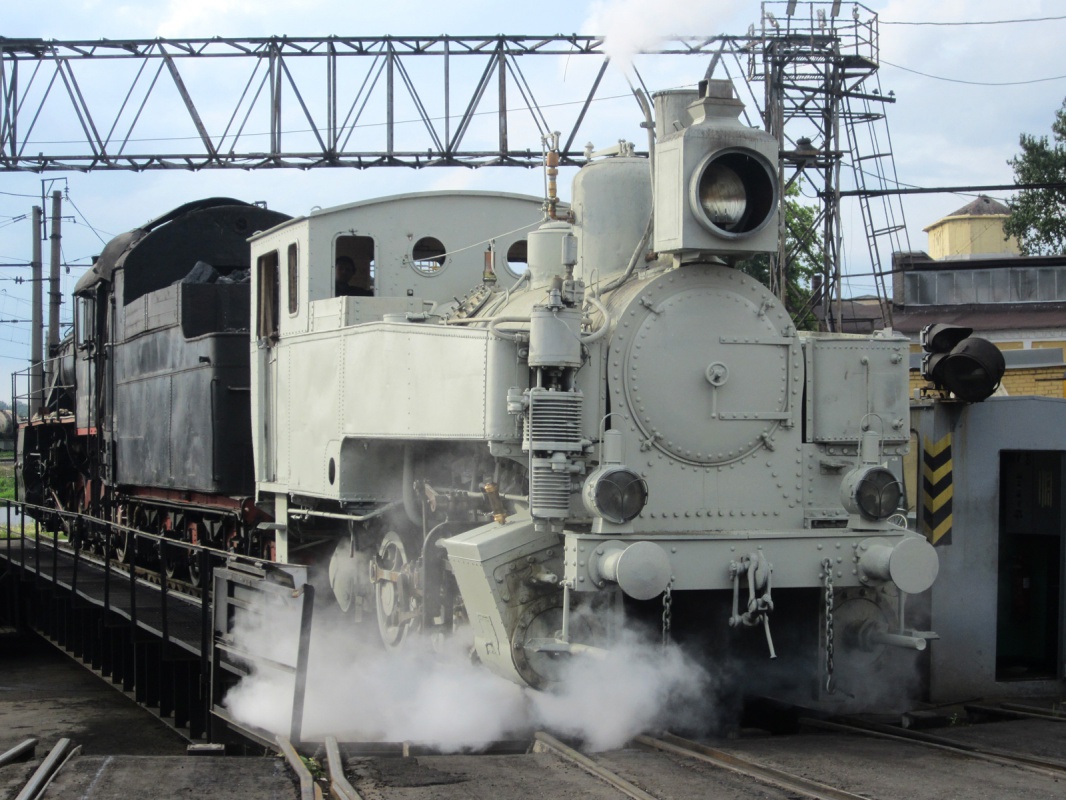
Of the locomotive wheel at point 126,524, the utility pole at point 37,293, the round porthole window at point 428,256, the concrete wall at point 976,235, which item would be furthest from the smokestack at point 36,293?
the concrete wall at point 976,235

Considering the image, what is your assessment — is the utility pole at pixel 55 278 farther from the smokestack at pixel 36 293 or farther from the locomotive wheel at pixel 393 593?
the locomotive wheel at pixel 393 593

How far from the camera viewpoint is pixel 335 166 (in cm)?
1778

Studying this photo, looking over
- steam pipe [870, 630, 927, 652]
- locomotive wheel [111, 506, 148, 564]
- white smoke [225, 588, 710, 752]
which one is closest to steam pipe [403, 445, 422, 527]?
white smoke [225, 588, 710, 752]

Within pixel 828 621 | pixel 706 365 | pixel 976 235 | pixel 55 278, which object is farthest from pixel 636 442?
pixel 976 235

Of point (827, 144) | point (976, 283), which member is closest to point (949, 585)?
point (827, 144)

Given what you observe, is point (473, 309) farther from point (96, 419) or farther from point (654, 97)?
point (96, 419)

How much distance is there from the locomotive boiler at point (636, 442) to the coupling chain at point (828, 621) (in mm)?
12

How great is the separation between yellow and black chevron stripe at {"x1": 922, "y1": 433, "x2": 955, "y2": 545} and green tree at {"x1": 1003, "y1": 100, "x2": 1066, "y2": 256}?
30260 millimetres

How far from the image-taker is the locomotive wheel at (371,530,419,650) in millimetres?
7992

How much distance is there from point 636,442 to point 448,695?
188 centimetres

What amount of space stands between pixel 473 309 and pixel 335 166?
969 cm

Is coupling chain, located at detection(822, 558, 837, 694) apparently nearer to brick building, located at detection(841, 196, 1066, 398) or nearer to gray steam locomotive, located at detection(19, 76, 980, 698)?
gray steam locomotive, located at detection(19, 76, 980, 698)

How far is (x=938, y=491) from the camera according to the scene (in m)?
9.03

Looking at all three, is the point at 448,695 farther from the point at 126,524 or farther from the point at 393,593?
the point at 126,524
